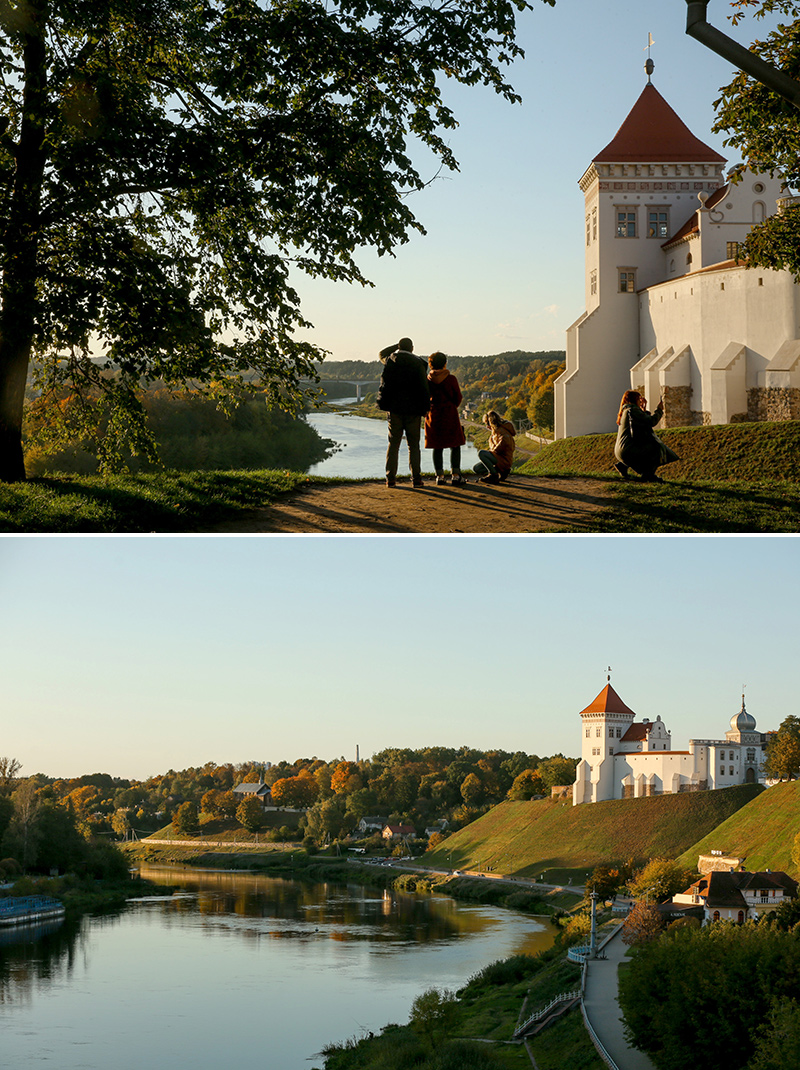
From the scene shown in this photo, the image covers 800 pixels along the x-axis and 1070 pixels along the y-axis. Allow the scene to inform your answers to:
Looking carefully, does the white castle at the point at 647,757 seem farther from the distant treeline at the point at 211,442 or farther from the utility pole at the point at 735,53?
the utility pole at the point at 735,53

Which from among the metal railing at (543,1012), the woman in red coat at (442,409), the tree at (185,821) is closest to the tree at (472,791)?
the tree at (185,821)

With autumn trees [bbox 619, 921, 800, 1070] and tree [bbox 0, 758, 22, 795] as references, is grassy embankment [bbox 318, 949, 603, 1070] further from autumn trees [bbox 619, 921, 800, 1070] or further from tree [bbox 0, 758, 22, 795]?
tree [bbox 0, 758, 22, 795]

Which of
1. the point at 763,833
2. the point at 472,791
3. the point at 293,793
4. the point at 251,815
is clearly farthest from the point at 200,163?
the point at 293,793

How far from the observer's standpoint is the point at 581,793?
219ft

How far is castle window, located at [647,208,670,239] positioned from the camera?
4447cm

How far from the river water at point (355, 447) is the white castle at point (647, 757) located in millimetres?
33254

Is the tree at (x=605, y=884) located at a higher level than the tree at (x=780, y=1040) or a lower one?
lower

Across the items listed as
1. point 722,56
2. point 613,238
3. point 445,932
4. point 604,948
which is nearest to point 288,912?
point 445,932

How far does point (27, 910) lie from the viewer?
42.4 meters

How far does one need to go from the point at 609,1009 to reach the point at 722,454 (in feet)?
42.8

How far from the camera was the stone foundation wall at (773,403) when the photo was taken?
32219 millimetres

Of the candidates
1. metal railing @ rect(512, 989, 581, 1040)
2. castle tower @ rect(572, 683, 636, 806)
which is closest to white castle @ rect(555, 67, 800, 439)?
metal railing @ rect(512, 989, 581, 1040)

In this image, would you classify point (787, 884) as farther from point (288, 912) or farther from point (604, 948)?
point (288, 912)

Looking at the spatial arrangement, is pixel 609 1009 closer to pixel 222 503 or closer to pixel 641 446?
pixel 641 446
